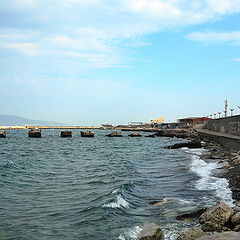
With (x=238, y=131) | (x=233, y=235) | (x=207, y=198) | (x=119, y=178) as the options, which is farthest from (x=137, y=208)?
(x=238, y=131)

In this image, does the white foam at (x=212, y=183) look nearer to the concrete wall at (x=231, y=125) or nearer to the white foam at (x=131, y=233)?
the white foam at (x=131, y=233)

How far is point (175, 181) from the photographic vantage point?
63.1 feet

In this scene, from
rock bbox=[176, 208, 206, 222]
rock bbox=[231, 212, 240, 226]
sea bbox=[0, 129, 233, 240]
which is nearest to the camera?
rock bbox=[231, 212, 240, 226]

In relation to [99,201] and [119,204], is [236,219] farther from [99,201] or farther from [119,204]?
[99,201]

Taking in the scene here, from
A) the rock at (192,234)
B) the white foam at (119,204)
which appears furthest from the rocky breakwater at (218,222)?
the white foam at (119,204)

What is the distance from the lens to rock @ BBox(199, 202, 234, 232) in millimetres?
9367

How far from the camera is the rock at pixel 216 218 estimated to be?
9.37 metres

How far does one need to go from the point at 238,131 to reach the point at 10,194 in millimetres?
29129

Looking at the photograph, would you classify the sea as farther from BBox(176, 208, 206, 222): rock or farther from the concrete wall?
the concrete wall

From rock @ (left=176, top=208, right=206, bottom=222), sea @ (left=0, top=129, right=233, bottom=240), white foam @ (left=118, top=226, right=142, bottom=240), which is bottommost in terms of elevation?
sea @ (left=0, top=129, right=233, bottom=240)

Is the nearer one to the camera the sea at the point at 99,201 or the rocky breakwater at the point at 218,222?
the rocky breakwater at the point at 218,222

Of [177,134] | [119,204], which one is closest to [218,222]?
[119,204]

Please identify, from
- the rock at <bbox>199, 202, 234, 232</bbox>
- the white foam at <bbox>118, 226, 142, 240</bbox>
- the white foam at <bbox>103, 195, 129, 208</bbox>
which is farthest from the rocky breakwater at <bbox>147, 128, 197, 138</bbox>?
the white foam at <bbox>118, 226, 142, 240</bbox>

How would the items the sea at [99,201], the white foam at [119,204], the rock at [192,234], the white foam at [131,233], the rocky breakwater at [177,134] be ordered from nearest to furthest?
the rock at [192,234], the white foam at [131,233], the sea at [99,201], the white foam at [119,204], the rocky breakwater at [177,134]
